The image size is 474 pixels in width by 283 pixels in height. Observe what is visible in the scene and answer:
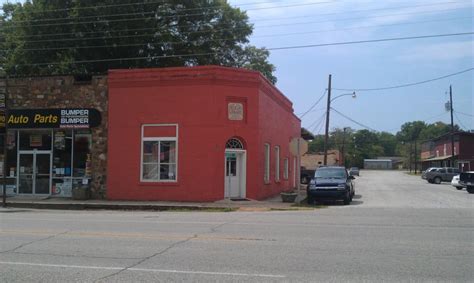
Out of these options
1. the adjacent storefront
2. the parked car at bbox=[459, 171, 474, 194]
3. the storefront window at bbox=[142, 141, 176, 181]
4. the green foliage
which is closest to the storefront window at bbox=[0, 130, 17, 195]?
the adjacent storefront

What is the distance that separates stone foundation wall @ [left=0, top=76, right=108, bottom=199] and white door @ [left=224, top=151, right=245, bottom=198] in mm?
5970

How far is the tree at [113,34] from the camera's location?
35875 mm

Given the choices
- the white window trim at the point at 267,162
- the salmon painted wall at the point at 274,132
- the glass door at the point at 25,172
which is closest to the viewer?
the salmon painted wall at the point at 274,132

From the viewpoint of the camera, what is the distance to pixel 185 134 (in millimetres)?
23703

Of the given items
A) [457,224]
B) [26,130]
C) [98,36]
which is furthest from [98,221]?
[98,36]

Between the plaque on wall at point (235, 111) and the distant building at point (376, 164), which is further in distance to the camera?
the distant building at point (376, 164)

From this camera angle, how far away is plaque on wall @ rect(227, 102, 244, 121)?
2394 cm

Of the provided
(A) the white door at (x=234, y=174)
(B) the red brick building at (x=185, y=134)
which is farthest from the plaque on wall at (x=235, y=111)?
(A) the white door at (x=234, y=174)

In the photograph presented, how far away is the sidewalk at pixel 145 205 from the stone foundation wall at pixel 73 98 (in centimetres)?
183

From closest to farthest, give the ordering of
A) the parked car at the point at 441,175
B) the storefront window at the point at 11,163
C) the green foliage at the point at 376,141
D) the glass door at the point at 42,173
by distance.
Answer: the glass door at the point at 42,173 → the storefront window at the point at 11,163 → the parked car at the point at 441,175 → the green foliage at the point at 376,141

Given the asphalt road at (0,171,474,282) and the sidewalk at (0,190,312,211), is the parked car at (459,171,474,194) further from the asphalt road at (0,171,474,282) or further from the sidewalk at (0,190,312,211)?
the asphalt road at (0,171,474,282)

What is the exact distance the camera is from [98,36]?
119 feet

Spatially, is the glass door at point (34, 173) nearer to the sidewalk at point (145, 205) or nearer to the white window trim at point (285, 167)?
the sidewalk at point (145, 205)

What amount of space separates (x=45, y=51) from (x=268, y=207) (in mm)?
24565
